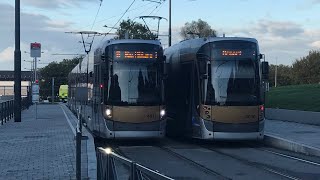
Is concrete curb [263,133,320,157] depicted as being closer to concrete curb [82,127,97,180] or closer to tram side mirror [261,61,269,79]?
tram side mirror [261,61,269,79]

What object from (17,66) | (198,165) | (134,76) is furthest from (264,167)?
(17,66)

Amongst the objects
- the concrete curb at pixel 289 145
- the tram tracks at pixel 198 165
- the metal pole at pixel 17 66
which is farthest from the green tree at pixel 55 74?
the tram tracks at pixel 198 165

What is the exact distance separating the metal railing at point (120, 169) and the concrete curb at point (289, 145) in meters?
8.74

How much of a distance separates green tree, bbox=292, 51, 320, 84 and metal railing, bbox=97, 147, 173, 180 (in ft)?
310

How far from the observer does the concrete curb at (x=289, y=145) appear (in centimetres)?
1597

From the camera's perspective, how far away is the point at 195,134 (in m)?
18.4

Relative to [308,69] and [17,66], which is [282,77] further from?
[17,66]

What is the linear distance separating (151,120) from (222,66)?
284 centimetres

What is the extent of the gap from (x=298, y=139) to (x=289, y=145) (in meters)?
1.13

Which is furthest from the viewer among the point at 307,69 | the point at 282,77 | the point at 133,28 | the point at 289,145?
the point at 282,77

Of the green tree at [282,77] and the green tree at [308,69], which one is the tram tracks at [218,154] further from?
the green tree at [282,77]

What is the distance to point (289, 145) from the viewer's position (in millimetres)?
17469

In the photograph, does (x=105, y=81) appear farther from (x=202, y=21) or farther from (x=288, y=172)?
Result: (x=202, y=21)

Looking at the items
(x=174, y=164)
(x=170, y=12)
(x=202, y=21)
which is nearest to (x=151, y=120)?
(x=174, y=164)
